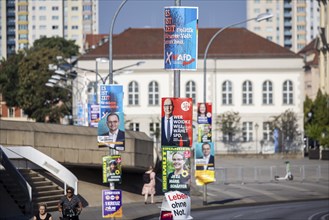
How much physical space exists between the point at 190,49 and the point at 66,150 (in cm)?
1665

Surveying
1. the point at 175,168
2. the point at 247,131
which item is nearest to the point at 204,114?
the point at 175,168

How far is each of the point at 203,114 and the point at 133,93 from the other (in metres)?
62.7

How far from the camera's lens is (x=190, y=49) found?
26500 millimetres

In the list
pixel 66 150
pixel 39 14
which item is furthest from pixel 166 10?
pixel 39 14

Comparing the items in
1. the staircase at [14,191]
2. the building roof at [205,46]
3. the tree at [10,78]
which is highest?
the building roof at [205,46]

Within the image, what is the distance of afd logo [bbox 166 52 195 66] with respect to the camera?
26.5 metres

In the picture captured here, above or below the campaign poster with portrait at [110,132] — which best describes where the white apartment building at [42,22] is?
above

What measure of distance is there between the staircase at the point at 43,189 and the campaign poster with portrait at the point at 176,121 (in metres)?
12.1

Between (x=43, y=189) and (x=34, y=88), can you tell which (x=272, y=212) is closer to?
(x=43, y=189)

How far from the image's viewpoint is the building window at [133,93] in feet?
357

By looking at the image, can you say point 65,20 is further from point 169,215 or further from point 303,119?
point 169,215

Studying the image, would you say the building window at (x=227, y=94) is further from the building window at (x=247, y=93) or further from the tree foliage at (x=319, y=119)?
the tree foliage at (x=319, y=119)

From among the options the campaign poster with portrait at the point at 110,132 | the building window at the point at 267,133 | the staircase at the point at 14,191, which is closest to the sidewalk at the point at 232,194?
the staircase at the point at 14,191

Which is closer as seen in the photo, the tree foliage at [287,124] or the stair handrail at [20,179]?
the stair handrail at [20,179]
